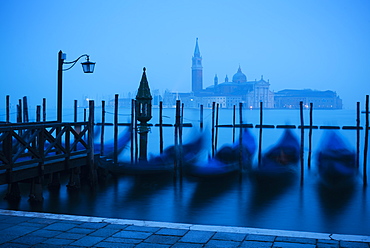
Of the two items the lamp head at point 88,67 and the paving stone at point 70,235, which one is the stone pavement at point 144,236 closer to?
the paving stone at point 70,235

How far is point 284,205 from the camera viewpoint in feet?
27.1

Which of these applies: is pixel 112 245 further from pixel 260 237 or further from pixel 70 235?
pixel 260 237

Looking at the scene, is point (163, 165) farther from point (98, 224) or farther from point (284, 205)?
point (98, 224)

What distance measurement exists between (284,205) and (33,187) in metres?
4.25

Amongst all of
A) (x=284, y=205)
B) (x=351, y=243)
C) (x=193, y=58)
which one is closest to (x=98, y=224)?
(x=351, y=243)

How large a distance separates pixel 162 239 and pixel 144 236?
18 centimetres

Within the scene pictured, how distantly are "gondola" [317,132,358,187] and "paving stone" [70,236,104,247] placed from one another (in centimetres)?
752

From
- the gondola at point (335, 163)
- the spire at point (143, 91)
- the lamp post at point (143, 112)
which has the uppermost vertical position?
the spire at point (143, 91)

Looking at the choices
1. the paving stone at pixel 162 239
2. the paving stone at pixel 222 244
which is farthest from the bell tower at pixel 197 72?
the paving stone at pixel 222 244

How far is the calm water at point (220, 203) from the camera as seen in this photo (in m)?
7.18

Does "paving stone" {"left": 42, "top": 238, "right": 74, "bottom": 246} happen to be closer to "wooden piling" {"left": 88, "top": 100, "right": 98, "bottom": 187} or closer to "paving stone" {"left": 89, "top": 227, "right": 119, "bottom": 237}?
"paving stone" {"left": 89, "top": 227, "right": 119, "bottom": 237}

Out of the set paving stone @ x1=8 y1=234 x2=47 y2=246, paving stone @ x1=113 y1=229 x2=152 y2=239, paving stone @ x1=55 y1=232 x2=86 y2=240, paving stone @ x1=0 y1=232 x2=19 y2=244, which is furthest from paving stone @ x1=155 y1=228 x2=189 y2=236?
paving stone @ x1=0 y1=232 x2=19 y2=244

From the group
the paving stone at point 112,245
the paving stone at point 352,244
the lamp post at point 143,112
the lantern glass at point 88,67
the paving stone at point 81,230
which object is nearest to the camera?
the paving stone at point 352,244

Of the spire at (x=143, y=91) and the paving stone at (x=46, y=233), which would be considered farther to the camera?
the spire at (x=143, y=91)
